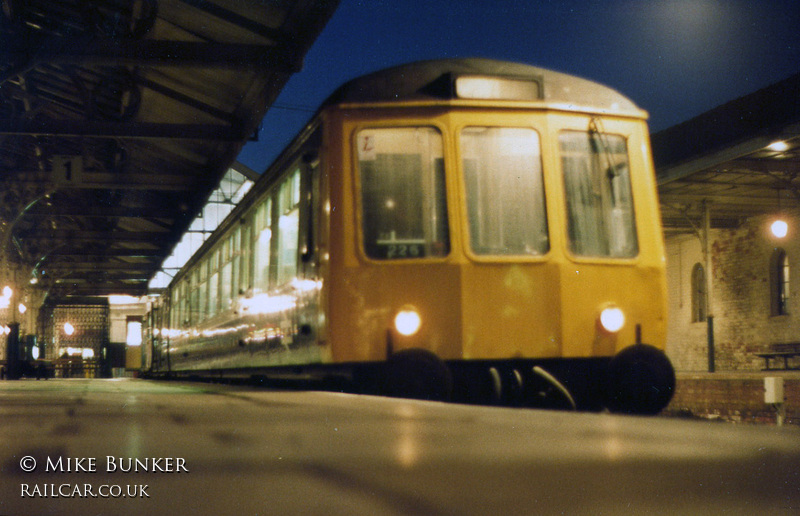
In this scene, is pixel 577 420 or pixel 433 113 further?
pixel 433 113

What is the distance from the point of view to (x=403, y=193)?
632 centimetres

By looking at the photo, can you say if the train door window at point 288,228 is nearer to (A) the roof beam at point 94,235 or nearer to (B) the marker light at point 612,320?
(B) the marker light at point 612,320

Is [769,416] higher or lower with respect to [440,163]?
lower

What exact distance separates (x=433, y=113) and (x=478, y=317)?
141 centimetres

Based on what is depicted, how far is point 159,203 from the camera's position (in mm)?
20812

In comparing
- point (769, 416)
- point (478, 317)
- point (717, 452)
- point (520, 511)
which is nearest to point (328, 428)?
point (717, 452)

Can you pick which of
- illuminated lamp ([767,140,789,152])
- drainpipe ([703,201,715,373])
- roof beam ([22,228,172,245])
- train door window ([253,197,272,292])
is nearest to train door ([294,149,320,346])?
train door window ([253,197,272,292])

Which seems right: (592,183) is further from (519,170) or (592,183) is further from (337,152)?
(337,152)

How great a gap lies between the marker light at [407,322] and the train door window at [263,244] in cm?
254

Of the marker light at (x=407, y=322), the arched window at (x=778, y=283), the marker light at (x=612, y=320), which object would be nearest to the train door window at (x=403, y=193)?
the marker light at (x=407, y=322)

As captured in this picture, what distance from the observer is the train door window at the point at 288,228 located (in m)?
7.27

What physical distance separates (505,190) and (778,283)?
661 inches

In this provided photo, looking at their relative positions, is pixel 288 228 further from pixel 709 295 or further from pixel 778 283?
pixel 778 283

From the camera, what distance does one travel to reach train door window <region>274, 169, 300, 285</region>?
7273 millimetres
